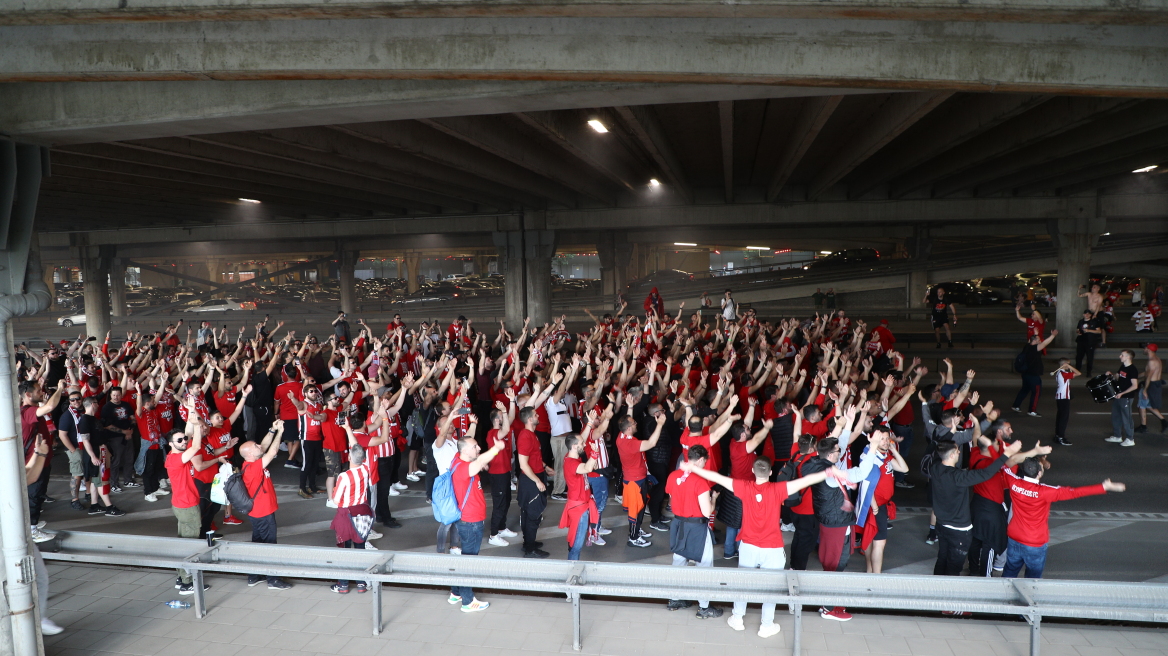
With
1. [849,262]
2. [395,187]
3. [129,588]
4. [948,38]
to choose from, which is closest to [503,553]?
[129,588]

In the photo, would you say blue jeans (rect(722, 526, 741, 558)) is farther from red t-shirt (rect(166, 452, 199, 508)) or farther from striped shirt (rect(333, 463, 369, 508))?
red t-shirt (rect(166, 452, 199, 508))

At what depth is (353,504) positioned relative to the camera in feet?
21.3

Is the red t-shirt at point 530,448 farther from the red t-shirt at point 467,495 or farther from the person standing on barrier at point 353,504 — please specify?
the person standing on barrier at point 353,504

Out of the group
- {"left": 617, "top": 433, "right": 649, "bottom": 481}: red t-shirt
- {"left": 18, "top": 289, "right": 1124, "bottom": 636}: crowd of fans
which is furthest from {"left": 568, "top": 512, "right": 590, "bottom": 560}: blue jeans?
{"left": 617, "top": 433, "right": 649, "bottom": 481}: red t-shirt

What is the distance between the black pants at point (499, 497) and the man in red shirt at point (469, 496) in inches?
52.8

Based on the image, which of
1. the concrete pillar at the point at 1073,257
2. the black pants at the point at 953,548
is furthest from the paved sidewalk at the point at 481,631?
the concrete pillar at the point at 1073,257

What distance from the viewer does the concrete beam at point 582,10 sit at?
4273mm

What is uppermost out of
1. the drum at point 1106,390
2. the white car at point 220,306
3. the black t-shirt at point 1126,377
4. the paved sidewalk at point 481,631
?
the white car at point 220,306

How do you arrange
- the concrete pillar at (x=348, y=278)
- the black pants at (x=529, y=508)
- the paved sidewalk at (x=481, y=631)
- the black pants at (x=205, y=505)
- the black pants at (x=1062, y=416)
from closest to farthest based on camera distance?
the paved sidewalk at (x=481, y=631) → the black pants at (x=529, y=508) → the black pants at (x=205, y=505) → the black pants at (x=1062, y=416) → the concrete pillar at (x=348, y=278)

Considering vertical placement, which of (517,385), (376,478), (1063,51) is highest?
(1063,51)

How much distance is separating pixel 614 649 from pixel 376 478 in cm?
352

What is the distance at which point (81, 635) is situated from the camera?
579cm

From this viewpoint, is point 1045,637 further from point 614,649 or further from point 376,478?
point 376,478

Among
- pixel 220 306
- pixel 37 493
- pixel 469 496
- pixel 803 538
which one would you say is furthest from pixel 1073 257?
pixel 220 306
